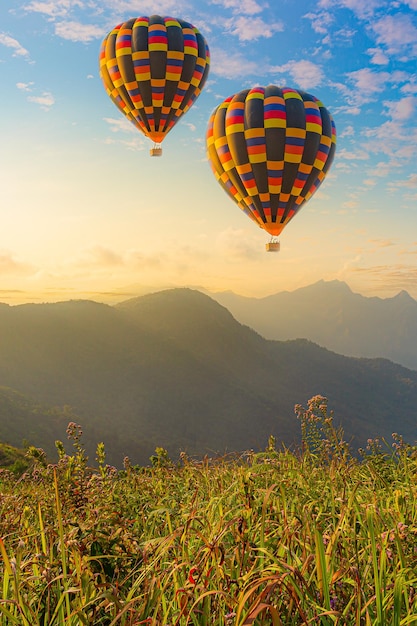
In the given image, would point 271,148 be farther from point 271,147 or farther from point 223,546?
point 223,546

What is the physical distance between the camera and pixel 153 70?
31297mm

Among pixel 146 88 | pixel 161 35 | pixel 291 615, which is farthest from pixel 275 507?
pixel 161 35

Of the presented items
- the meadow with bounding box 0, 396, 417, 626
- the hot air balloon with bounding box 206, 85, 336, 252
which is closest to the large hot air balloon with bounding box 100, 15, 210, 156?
the hot air balloon with bounding box 206, 85, 336, 252

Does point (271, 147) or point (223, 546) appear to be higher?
point (271, 147)

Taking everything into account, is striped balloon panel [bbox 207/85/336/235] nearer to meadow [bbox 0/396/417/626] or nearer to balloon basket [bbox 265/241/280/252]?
balloon basket [bbox 265/241/280/252]

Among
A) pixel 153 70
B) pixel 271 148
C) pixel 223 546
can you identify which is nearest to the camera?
pixel 223 546

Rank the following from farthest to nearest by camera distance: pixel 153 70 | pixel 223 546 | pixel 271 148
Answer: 1. pixel 153 70
2. pixel 271 148
3. pixel 223 546

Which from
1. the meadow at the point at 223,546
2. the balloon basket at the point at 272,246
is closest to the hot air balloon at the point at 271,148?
the balloon basket at the point at 272,246

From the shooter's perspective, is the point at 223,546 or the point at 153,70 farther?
the point at 153,70

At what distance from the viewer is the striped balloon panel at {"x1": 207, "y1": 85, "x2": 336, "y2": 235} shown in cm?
2270

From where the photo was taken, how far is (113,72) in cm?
3206

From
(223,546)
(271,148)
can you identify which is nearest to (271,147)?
(271,148)

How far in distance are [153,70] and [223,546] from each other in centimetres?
3256

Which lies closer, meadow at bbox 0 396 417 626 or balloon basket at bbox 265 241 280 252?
meadow at bbox 0 396 417 626
